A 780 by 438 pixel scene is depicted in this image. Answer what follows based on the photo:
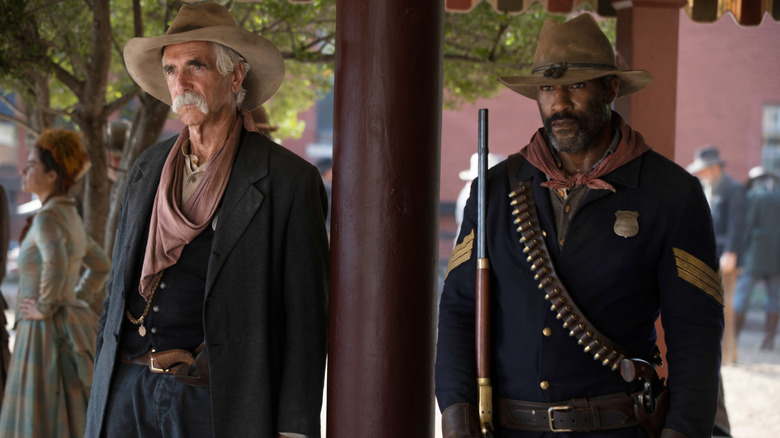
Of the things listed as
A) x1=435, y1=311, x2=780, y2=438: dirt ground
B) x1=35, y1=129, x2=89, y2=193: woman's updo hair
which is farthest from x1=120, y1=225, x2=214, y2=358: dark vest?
x1=435, y1=311, x2=780, y2=438: dirt ground

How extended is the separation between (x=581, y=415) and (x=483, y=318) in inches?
16.5

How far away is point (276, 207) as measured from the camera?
3.23 m

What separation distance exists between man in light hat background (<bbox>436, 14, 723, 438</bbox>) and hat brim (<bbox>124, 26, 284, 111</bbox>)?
95cm

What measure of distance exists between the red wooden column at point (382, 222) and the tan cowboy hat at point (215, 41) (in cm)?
35

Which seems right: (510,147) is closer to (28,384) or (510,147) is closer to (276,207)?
(28,384)

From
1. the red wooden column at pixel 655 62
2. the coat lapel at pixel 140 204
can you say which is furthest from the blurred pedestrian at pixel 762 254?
the coat lapel at pixel 140 204

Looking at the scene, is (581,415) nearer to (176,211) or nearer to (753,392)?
(176,211)

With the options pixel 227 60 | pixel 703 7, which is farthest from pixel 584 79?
pixel 703 7

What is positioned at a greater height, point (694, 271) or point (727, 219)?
point (727, 219)

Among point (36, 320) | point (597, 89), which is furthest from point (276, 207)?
point (36, 320)

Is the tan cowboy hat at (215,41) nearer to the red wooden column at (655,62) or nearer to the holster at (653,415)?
the holster at (653,415)

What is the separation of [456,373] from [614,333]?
1.66ft

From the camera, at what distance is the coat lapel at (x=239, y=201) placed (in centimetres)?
314

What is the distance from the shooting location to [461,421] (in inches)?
113
